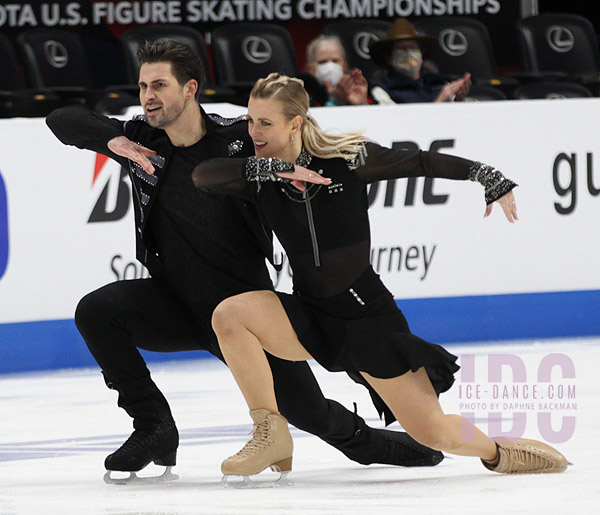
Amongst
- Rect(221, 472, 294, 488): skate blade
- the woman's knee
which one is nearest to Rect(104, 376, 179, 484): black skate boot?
Rect(221, 472, 294, 488): skate blade

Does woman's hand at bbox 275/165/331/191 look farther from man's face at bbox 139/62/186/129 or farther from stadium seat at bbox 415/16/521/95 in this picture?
stadium seat at bbox 415/16/521/95

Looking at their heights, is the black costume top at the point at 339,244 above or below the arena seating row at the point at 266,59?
below

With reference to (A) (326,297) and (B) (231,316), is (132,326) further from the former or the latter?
(A) (326,297)

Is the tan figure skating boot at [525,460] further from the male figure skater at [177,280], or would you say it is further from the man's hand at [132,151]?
the man's hand at [132,151]

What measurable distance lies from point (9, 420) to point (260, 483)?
57.8 inches

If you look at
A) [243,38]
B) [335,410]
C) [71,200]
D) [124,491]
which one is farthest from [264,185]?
[243,38]

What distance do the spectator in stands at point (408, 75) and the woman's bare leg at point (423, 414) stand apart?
358cm

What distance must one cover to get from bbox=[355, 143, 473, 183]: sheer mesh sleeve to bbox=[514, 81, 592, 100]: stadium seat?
163 inches

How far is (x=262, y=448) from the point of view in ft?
10.9

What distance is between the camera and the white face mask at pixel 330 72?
6.85 meters

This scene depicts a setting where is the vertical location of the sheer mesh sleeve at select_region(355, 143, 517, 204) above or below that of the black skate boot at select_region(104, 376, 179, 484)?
above

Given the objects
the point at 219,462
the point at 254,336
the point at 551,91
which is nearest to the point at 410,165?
the point at 254,336

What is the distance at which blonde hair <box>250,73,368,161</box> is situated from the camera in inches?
131
